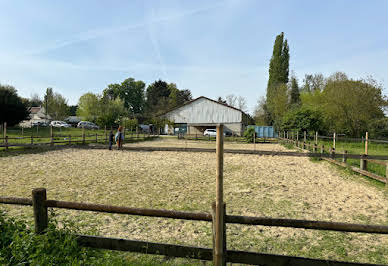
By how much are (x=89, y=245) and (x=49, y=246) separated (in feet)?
1.34

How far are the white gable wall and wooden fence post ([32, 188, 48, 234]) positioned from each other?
3959 cm

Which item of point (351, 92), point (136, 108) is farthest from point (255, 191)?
point (136, 108)

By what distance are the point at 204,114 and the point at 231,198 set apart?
121 feet

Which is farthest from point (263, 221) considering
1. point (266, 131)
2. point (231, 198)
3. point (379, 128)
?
point (266, 131)

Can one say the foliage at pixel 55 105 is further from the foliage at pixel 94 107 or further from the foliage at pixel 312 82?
the foliage at pixel 312 82

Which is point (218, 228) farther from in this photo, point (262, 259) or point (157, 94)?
point (157, 94)

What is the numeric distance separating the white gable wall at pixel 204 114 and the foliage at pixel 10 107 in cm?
2221

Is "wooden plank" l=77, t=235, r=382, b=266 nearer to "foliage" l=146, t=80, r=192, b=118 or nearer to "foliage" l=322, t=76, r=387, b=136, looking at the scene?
"foliage" l=322, t=76, r=387, b=136

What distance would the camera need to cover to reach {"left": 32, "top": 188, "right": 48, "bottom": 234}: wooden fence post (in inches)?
106

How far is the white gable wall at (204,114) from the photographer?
41.8 meters

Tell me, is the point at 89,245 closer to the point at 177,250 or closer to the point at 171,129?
the point at 177,250

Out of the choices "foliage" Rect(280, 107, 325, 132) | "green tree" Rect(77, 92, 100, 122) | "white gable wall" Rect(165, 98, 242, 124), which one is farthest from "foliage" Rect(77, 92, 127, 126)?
"foliage" Rect(280, 107, 325, 132)

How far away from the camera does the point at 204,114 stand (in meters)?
42.4

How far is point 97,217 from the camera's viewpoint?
466 centimetres
